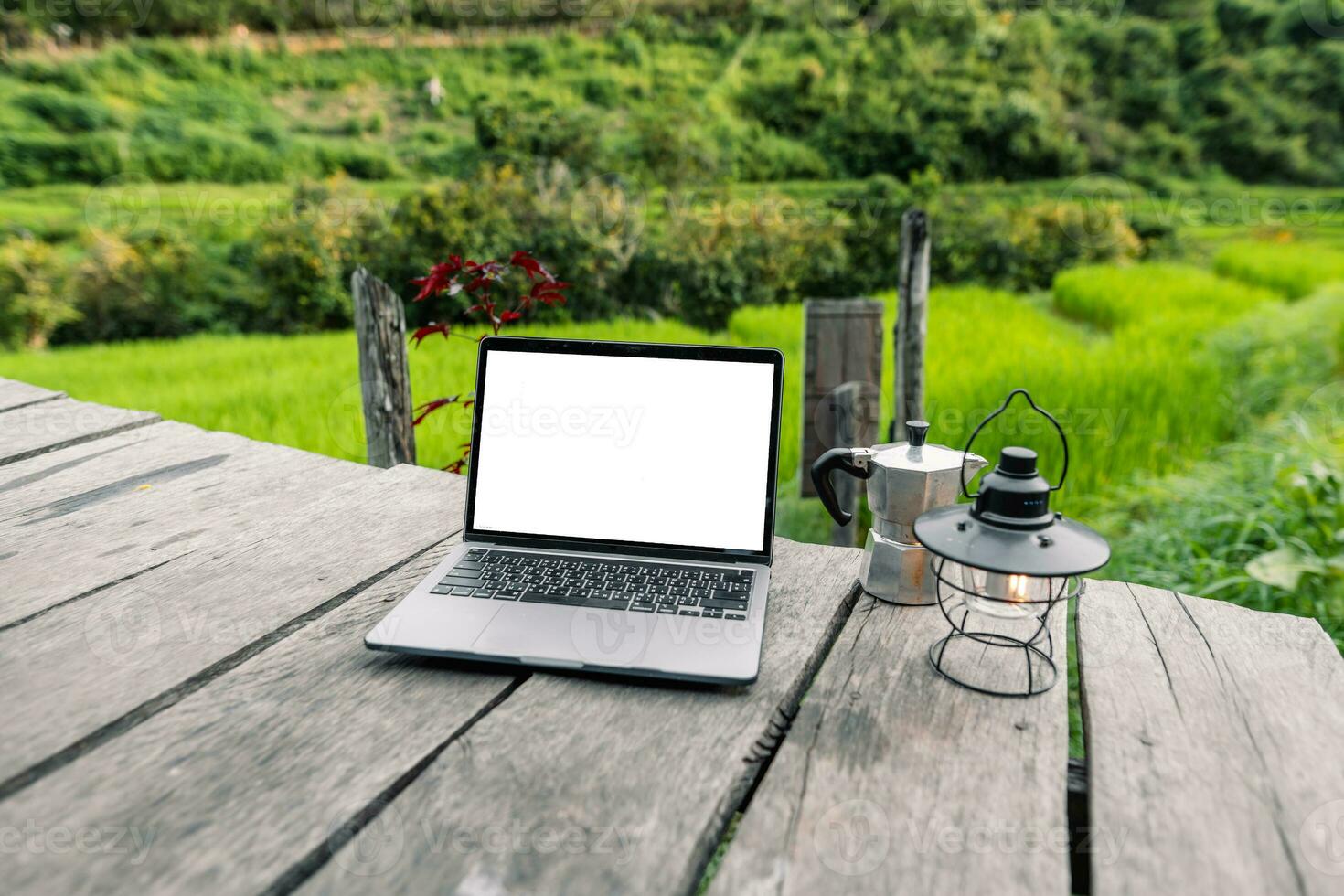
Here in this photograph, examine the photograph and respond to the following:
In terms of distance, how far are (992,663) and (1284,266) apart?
8838 millimetres

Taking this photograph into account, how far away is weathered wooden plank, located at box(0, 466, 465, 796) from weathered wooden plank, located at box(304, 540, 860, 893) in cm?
35

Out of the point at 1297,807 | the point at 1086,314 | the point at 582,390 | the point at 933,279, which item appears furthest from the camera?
the point at 933,279

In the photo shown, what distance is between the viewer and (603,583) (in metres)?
1.07

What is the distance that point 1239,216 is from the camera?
931 centimetres

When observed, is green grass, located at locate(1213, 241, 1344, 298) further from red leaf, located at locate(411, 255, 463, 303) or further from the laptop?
the laptop

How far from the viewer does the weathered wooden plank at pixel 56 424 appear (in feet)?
5.86

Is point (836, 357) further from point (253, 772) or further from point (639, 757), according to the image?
point (253, 772)

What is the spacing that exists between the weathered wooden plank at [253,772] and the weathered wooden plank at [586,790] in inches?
1.2

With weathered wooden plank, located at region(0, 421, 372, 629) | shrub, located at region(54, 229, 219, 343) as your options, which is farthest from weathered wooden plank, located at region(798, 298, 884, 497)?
shrub, located at region(54, 229, 219, 343)

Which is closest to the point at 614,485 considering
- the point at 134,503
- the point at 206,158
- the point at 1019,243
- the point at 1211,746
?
the point at 1211,746

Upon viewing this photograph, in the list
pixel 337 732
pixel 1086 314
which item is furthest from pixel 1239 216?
pixel 337 732

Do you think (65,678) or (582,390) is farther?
(582,390)

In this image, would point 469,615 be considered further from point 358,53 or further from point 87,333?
point 358,53

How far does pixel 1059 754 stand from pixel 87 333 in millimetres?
8174
